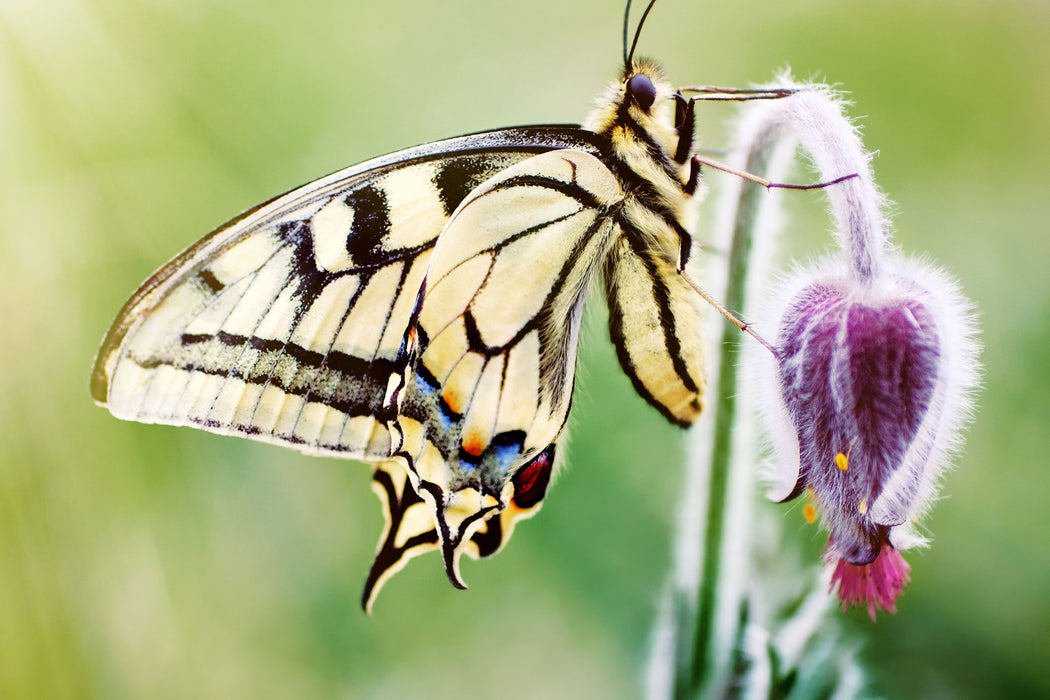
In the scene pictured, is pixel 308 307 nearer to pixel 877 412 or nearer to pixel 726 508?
pixel 726 508

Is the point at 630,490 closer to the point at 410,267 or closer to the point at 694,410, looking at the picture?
the point at 694,410

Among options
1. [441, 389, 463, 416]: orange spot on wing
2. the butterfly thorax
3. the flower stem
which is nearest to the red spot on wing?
[441, 389, 463, 416]: orange spot on wing

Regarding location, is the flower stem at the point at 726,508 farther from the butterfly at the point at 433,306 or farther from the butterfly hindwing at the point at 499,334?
the butterfly hindwing at the point at 499,334

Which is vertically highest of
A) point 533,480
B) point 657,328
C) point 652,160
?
point 652,160

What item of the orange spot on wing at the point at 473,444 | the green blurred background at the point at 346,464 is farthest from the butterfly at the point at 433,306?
the green blurred background at the point at 346,464

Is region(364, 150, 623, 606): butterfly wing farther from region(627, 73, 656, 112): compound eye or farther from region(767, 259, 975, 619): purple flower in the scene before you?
region(767, 259, 975, 619): purple flower

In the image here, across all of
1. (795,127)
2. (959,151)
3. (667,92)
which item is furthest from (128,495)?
(959,151)

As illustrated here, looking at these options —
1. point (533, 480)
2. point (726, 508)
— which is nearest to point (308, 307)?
point (533, 480)
